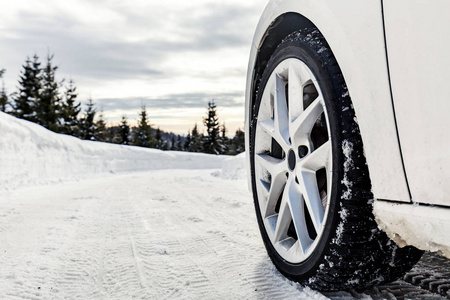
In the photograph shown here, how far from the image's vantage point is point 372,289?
1725 millimetres

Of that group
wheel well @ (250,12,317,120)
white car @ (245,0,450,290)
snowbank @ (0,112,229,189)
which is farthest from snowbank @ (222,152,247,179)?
white car @ (245,0,450,290)

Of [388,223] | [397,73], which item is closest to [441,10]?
[397,73]

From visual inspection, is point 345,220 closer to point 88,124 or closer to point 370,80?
point 370,80

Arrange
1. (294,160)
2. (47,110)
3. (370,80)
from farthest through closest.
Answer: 1. (47,110)
2. (294,160)
3. (370,80)

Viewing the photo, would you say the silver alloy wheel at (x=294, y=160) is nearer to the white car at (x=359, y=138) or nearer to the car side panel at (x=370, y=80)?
the white car at (x=359, y=138)

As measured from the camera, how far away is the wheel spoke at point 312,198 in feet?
5.09

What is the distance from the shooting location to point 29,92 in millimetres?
37375

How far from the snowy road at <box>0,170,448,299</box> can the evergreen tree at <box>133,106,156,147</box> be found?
157 feet

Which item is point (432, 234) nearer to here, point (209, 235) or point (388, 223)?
point (388, 223)

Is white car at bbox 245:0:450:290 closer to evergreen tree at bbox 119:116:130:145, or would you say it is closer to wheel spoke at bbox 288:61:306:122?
wheel spoke at bbox 288:61:306:122

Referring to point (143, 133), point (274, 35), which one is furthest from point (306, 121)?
point (143, 133)

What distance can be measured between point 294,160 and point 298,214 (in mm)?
265

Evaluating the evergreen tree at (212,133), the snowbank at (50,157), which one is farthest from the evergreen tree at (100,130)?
the snowbank at (50,157)

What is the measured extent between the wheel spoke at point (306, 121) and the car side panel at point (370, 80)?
248 mm
